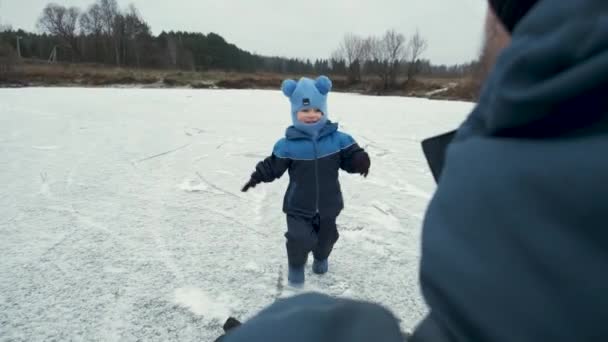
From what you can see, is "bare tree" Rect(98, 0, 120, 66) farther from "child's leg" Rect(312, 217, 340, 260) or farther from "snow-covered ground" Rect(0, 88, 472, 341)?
"child's leg" Rect(312, 217, 340, 260)

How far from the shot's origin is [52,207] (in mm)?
3670

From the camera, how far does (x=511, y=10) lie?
440 mm

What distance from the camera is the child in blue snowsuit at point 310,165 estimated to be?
2193mm

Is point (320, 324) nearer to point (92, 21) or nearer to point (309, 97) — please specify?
point (309, 97)

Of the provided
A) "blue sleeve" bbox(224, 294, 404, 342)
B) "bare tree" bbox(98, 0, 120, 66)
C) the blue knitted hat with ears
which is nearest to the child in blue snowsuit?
the blue knitted hat with ears

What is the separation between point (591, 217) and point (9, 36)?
57633 mm

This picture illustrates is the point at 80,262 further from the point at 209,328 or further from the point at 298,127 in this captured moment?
the point at 298,127

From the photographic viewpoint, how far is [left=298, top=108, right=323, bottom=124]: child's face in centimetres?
225

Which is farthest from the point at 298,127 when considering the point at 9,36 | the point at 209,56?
the point at 9,36

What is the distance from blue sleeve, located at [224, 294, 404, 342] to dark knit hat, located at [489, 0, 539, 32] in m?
0.42

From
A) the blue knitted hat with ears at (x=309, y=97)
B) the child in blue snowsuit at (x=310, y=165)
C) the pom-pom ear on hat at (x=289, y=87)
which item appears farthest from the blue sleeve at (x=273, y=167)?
the pom-pom ear on hat at (x=289, y=87)

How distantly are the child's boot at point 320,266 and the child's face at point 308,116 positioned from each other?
99cm

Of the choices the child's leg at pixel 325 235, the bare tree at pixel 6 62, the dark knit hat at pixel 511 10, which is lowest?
the child's leg at pixel 325 235

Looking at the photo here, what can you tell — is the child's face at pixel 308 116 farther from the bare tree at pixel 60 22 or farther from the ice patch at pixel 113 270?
the bare tree at pixel 60 22
